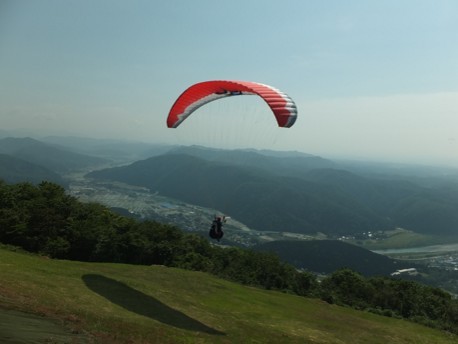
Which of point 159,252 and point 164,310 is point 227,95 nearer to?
point 164,310

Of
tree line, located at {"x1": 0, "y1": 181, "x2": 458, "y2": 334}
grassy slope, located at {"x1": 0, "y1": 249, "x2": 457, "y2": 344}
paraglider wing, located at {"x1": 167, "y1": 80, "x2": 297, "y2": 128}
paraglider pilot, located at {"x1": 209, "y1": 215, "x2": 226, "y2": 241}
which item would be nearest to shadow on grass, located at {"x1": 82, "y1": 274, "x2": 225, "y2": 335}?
grassy slope, located at {"x1": 0, "y1": 249, "x2": 457, "y2": 344}

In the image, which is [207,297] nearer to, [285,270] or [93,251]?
[93,251]

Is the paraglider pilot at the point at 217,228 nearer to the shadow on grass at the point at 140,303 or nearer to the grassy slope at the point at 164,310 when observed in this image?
the grassy slope at the point at 164,310

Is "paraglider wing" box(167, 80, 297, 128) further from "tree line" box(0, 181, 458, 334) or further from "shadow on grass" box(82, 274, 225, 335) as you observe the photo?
"tree line" box(0, 181, 458, 334)

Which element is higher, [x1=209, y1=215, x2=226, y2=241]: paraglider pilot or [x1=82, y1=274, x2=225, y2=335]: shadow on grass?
[x1=209, y1=215, x2=226, y2=241]: paraglider pilot

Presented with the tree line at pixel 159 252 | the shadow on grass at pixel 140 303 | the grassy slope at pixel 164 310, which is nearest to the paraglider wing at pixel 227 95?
the shadow on grass at pixel 140 303
